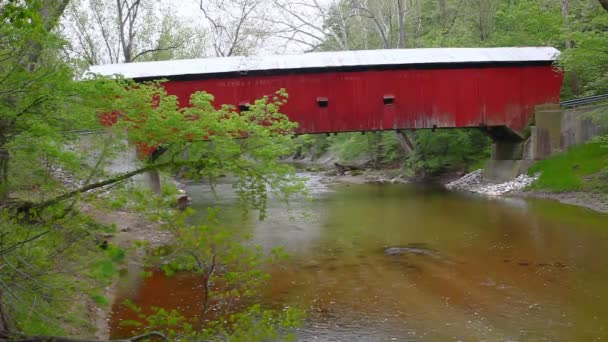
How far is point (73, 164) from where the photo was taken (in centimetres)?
448

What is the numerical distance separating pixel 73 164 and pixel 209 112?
1.53m

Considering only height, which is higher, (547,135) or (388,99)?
(388,99)

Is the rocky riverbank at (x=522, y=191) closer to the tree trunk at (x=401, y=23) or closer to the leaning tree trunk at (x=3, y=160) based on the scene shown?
the tree trunk at (x=401, y=23)

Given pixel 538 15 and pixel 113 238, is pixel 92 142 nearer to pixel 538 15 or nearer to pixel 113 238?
pixel 113 238

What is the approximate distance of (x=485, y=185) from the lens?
20.6 m

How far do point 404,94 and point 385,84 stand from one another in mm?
792

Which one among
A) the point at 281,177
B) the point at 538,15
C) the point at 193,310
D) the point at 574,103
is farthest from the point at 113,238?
the point at 538,15

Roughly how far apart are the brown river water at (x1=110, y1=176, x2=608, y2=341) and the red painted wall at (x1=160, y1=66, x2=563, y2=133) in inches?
185

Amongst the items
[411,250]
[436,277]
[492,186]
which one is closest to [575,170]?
[492,186]

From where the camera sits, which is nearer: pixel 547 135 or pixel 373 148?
pixel 547 135

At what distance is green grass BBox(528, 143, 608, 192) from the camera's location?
1598cm

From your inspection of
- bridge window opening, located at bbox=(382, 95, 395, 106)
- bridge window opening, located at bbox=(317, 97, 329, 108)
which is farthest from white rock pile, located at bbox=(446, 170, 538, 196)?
bridge window opening, located at bbox=(317, 97, 329, 108)

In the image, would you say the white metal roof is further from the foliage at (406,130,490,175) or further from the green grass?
the foliage at (406,130,490,175)

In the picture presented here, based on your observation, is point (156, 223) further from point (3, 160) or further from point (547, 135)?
point (547, 135)
